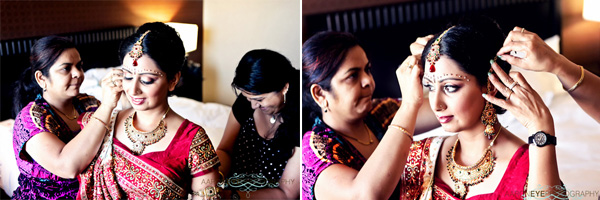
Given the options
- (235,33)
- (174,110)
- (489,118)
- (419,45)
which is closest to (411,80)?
(419,45)

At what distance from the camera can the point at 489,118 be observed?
1.38 m

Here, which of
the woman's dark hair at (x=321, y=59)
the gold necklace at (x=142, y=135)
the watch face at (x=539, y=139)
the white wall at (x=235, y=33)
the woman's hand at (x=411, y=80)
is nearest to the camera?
the watch face at (x=539, y=139)

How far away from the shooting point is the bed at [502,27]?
1413 millimetres

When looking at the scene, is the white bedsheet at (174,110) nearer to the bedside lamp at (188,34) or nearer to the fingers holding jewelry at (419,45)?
the bedside lamp at (188,34)

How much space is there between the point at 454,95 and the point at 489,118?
0.10m

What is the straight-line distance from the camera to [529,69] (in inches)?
53.9

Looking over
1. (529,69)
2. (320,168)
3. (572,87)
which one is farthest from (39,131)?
(572,87)

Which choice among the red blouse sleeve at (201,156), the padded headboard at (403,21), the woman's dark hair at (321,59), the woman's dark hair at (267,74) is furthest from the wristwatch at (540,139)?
the red blouse sleeve at (201,156)

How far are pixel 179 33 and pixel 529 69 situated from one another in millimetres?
1015

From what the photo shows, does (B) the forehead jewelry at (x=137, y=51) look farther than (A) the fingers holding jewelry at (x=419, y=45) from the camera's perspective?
Yes

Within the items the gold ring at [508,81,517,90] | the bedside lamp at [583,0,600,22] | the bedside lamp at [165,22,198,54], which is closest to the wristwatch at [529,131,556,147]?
the gold ring at [508,81,517,90]

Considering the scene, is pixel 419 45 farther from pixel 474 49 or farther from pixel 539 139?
pixel 539 139

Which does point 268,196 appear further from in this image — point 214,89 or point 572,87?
point 572,87

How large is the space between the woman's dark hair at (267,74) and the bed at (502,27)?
10cm
